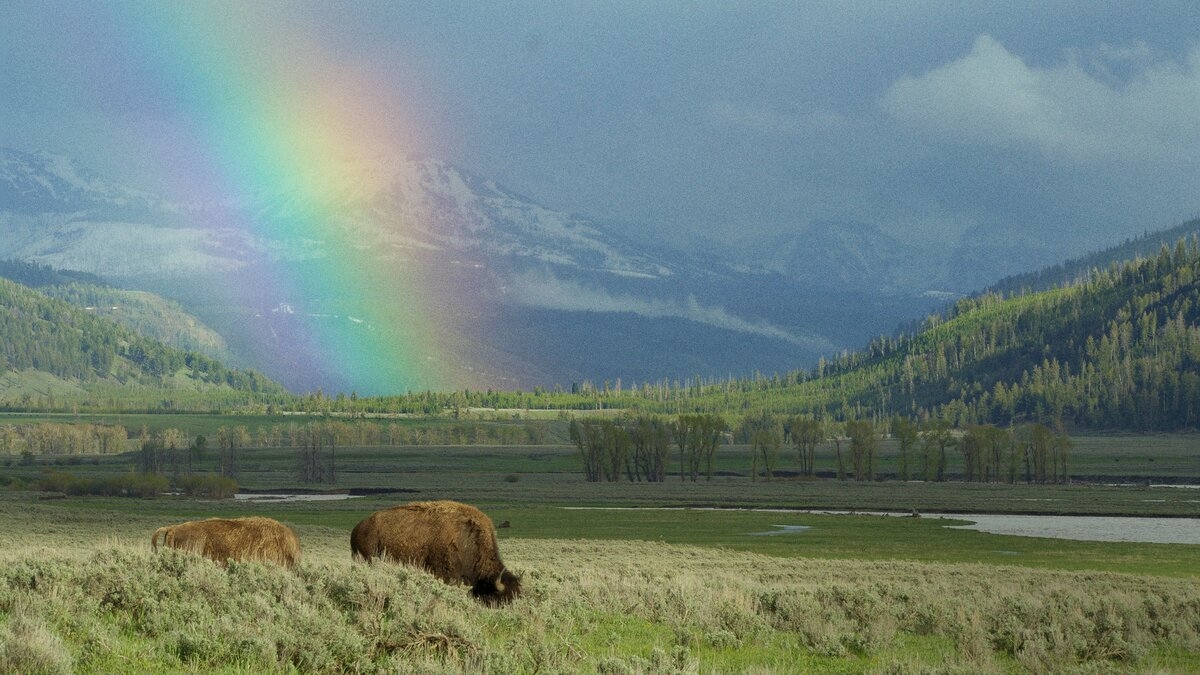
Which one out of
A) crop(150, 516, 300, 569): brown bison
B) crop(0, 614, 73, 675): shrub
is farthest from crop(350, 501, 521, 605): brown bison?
crop(0, 614, 73, 675): shrub

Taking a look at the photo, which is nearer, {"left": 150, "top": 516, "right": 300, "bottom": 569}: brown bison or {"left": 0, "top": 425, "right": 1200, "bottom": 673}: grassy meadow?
{"left": 0, "top": 425, "right": 1200, "bottom": 673}: grassy meadow

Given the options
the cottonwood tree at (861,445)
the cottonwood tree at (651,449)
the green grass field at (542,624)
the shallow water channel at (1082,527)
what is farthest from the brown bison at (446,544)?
the cottonwood tree at (861,445)

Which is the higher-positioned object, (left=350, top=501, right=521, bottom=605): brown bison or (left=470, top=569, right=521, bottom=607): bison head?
(left=350, top=501, right=521, bottom=605): brown bison

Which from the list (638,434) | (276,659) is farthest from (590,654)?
(638,434)

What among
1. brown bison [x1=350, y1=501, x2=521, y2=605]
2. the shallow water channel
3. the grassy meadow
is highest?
brown bison [x1=350, y1=501, x2=521, y2=605]

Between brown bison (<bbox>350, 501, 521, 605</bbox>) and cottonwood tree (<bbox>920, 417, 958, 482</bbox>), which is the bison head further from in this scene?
cottonwood tree (<bbox>920, 417, 958, 482</bbox>)

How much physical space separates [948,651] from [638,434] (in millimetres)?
148747

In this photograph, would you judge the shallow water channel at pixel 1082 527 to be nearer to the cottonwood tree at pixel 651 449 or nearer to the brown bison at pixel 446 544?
the cottonwood tree at pixel 651 449

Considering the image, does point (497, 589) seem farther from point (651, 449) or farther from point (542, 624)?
point (651, 449)

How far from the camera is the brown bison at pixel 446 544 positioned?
23.6 m

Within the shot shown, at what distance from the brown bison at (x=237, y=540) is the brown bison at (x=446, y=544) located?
2049 mm

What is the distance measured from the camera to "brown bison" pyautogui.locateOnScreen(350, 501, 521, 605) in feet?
77.5

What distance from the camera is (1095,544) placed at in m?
74.9

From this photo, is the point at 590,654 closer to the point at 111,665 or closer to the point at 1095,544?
the point at 111,665
